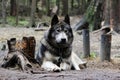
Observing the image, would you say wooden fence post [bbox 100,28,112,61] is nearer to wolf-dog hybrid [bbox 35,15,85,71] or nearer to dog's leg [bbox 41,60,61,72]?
wolf-dog hybrid [bbox 35,15,85,71]

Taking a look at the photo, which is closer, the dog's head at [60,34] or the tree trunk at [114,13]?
the dog's head at [60,34]

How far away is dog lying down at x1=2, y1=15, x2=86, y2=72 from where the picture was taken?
30.0 feet

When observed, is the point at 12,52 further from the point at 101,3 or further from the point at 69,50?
the point at 101,3

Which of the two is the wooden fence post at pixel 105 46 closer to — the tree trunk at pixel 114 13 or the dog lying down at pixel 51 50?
the dog lying down at pixel 51 50

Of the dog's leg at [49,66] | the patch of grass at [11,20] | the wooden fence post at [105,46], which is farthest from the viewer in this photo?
the patch of grass at [11,20]

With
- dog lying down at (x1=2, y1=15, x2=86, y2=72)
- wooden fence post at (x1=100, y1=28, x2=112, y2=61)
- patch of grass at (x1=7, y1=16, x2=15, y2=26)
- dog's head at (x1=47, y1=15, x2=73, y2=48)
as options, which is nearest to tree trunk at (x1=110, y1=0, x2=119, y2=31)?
wooden fence post at (x1=100, y1=28, x2=112, y2=61)

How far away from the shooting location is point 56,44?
9.31 m

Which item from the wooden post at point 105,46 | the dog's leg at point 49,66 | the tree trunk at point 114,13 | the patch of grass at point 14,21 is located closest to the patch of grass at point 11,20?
the patch of grass at point 14,21

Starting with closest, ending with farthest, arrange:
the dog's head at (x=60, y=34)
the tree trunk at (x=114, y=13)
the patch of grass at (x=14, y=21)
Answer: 1. the dog's head at (x=60, y=34)
2. the tree trunk at (x=114, y=13)
3. the patch of grass at (x=14, y=21)

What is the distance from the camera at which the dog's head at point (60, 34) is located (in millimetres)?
9094

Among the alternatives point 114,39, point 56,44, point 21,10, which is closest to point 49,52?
point 56,44

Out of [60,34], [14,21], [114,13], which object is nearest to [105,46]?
[60,34]

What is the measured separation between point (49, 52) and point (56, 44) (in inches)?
9.9

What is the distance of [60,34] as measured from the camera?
9.15 meters
